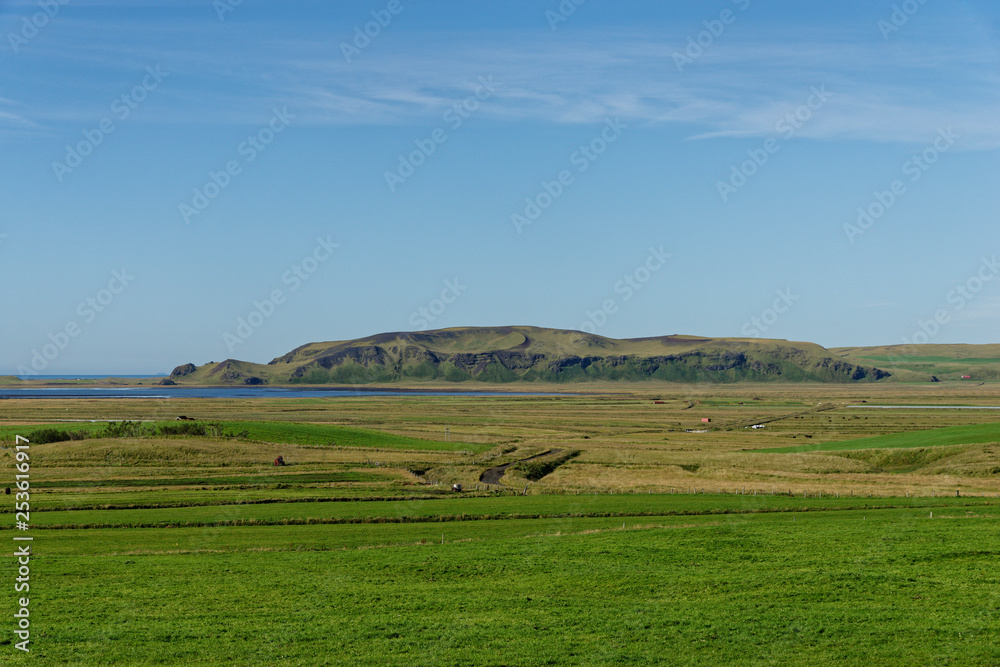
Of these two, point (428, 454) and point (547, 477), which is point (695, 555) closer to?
point (547, 477)

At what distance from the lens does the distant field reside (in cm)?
8638

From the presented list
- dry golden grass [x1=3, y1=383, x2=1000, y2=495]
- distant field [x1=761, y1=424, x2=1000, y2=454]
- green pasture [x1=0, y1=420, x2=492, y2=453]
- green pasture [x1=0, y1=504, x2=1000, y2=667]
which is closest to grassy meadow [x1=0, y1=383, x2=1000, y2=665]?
green pasture [x1=0, y1=504, x2=1000, y2=667]

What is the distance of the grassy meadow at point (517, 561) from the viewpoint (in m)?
23.9

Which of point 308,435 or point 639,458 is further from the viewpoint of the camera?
point 308,435

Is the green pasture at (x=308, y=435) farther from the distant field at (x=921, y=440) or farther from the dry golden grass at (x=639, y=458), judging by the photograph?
the distant field at (x=921, y=440)

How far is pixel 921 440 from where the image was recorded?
299ft

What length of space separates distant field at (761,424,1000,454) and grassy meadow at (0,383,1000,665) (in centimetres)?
294

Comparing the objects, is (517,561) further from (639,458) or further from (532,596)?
(639,458)

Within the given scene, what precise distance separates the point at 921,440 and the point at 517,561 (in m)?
72.9

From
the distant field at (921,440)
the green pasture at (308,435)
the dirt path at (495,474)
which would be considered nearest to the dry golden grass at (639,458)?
the dirt path at (495,474)

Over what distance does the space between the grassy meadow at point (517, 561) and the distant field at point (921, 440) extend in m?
A: 2.94

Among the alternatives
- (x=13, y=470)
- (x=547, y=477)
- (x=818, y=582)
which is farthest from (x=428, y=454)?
(x=818, y=582)

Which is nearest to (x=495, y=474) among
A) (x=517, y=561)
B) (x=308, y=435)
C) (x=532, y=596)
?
(x=308, y=435)

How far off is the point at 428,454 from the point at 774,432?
6285 centimetres
